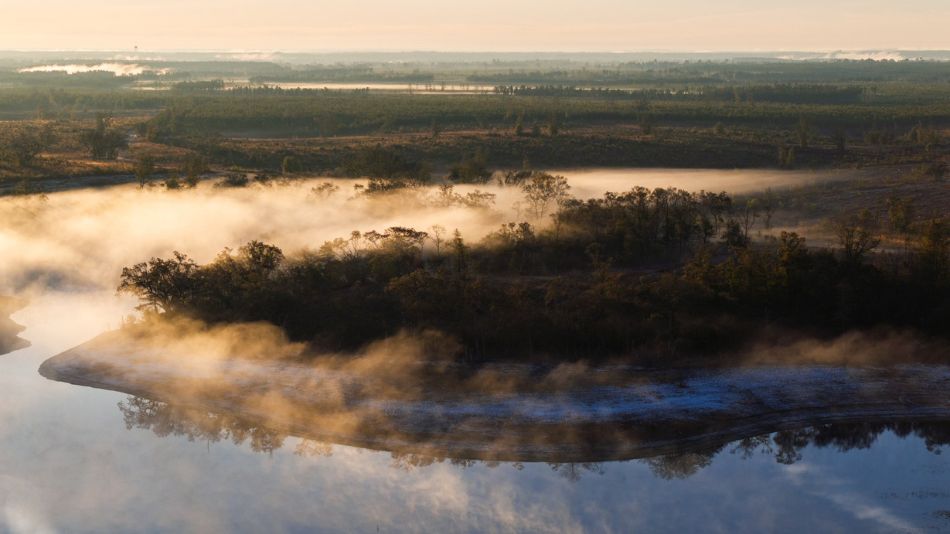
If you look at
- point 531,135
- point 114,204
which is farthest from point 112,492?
point 531,135

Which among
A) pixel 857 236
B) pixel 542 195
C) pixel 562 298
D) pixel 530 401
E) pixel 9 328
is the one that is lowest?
pixel 9 328

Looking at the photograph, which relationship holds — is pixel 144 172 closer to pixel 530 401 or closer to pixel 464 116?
pixel 530 401

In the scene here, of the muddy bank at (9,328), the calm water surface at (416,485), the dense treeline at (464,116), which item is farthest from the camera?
the dense treeline at (464,116)

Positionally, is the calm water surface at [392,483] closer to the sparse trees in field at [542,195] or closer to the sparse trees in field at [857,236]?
the sparse trees in field at [857,236]

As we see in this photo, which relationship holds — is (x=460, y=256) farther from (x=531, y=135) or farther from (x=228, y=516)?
(x=531, y=135)

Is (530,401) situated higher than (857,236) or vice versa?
(857,236)

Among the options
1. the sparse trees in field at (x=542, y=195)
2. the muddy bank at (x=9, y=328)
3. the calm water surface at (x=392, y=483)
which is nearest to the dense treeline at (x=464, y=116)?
the sparse trees in field at (x=542, y=195)

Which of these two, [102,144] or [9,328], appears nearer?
[9,328]

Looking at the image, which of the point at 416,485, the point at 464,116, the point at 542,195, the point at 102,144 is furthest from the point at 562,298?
the point at 464,116
